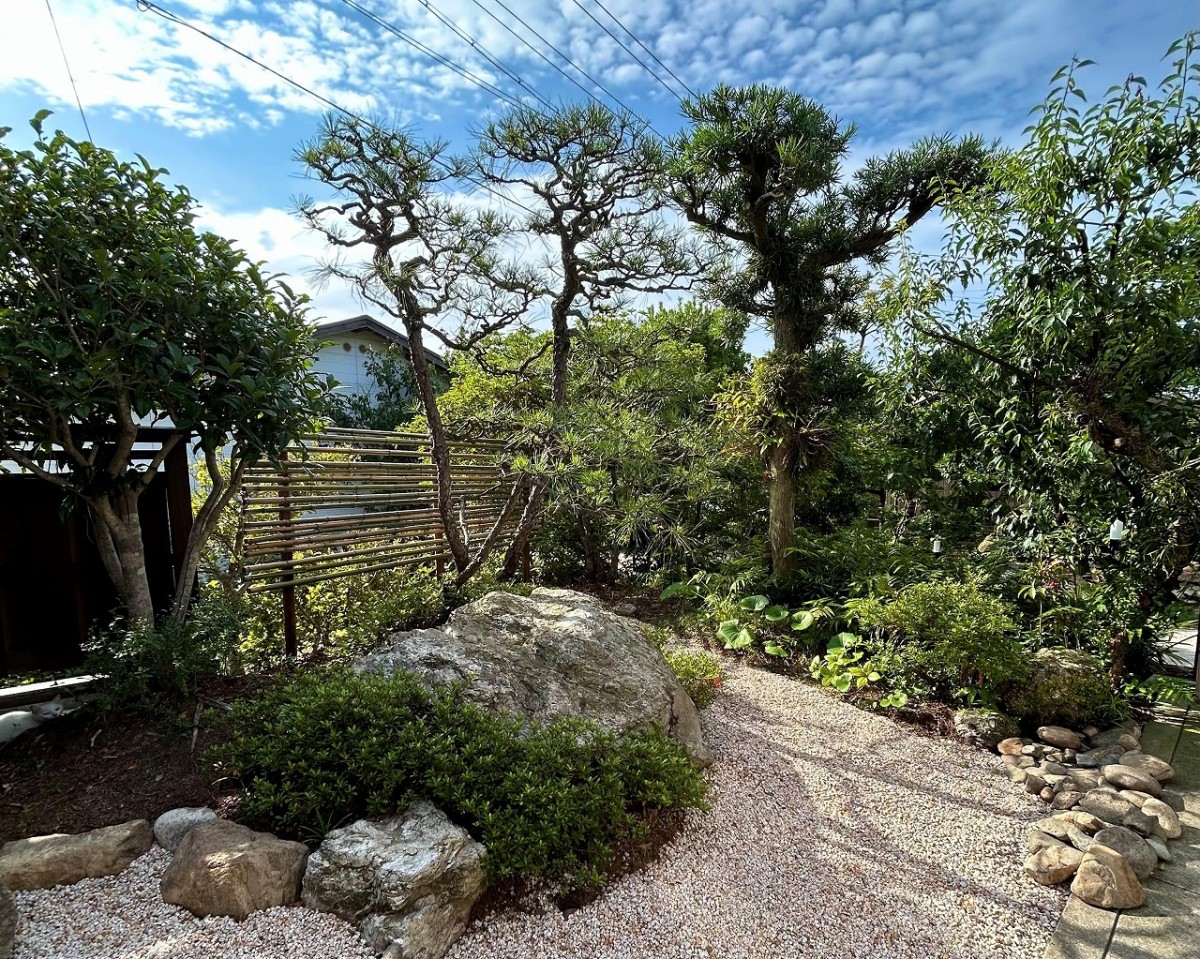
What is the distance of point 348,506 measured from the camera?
4.17 meters

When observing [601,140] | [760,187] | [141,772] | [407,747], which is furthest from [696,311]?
[141,772]

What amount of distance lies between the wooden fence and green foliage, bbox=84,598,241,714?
31.3 inches

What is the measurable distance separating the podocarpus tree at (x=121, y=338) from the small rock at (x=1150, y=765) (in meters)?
4.37

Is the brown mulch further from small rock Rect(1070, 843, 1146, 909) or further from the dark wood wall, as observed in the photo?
small rock Rect(1070, 843, 1146, 909)

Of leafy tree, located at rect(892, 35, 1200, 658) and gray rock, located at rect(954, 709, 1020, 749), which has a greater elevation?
leafy tree, located at rect(892, 35, 1200, 658)

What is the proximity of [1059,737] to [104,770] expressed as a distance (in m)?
4.49

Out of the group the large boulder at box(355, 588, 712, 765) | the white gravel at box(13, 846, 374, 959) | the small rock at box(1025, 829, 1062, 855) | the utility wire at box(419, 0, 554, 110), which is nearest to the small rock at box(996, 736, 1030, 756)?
the small rock at box(1025, 829, 1062, 855)

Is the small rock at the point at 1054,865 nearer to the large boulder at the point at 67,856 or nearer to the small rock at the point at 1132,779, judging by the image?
the small rock at the point at 1132,779

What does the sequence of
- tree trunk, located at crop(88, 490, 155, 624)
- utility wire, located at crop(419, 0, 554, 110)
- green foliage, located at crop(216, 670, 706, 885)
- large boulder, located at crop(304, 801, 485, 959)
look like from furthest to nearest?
utility wire, located at crop(419, 0, 554, 110)
tree trunk, located at crop(88, 490, 155, 624)
green foliage, located at crop(216, 670, 706, 885)
large boulder, located at crop(304, 801, 485, 959)

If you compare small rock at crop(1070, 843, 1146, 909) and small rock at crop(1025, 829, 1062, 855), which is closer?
small rock at crop(1070, 843, 1146, 909)

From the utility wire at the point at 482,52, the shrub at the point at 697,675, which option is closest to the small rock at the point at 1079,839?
the shrub at the point at 697,675

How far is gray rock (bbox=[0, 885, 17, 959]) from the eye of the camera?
5.05 feet

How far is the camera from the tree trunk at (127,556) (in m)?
2.61

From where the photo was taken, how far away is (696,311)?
6125mm
